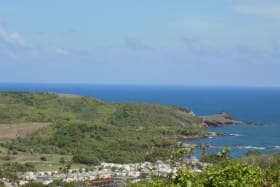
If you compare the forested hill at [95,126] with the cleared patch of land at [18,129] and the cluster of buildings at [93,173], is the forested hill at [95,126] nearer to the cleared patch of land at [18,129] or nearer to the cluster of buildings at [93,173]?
the cleared patch of land at [18,129]

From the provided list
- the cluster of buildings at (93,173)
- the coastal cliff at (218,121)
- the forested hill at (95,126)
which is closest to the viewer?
the cluster of buildings at (93,173)

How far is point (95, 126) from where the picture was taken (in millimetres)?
92875

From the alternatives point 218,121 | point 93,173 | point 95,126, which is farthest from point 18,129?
point 218,121

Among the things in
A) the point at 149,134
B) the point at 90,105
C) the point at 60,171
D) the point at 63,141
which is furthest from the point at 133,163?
the point at 90,105

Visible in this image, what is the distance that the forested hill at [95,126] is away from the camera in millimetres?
80812

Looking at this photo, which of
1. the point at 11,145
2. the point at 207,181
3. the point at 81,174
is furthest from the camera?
the point at 11,145

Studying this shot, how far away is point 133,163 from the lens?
71.6 metres

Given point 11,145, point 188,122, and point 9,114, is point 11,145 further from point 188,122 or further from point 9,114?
point 188,122

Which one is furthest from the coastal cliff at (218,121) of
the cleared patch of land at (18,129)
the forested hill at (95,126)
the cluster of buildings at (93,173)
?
the cluster of buildings at (93,173)

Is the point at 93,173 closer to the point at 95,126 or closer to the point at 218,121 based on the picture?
the point at 95,126

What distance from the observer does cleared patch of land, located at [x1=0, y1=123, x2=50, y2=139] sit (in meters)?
88.9

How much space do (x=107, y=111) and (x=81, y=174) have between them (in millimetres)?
53436

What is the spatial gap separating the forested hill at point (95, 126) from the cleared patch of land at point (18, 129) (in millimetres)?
1353

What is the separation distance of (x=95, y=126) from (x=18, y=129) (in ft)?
42.5
